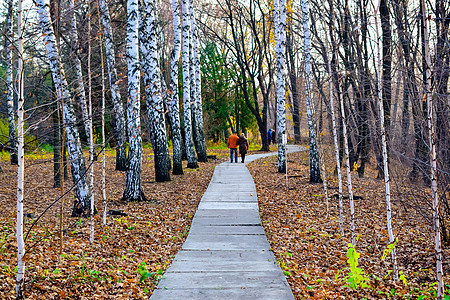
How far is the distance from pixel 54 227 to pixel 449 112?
26.3ft

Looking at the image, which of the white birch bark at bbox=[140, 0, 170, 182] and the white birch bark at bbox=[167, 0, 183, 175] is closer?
the white birch bark at bbox=[140, 0, 170, 182]

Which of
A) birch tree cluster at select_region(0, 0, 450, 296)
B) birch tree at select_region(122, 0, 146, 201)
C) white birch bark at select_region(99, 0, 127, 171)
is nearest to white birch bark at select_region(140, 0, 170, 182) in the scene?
birch tree cluster at select_region(0, 0, 450, 296)

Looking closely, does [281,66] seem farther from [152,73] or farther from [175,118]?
[152,73]

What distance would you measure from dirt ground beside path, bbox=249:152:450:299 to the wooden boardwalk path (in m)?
0.33

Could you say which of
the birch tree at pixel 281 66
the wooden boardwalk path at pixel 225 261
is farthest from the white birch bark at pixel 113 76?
the birch tree at pixel 281 66

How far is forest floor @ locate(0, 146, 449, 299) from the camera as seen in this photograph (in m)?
5.57

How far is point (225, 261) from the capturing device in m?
6.71

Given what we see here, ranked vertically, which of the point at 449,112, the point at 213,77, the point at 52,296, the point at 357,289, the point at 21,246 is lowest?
the point at 357,289

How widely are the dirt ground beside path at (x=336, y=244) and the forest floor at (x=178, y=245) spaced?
0.02 m

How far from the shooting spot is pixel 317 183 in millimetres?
15547

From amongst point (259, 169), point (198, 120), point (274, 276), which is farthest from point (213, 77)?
point (274, 276)

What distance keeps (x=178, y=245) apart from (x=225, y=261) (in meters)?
1.62

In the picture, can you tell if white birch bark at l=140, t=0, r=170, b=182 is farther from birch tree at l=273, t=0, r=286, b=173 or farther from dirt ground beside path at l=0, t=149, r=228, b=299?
birch tree at l=273, t=0, r=286, b=173

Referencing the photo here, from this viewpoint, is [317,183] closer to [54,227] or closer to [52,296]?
[54,227]
